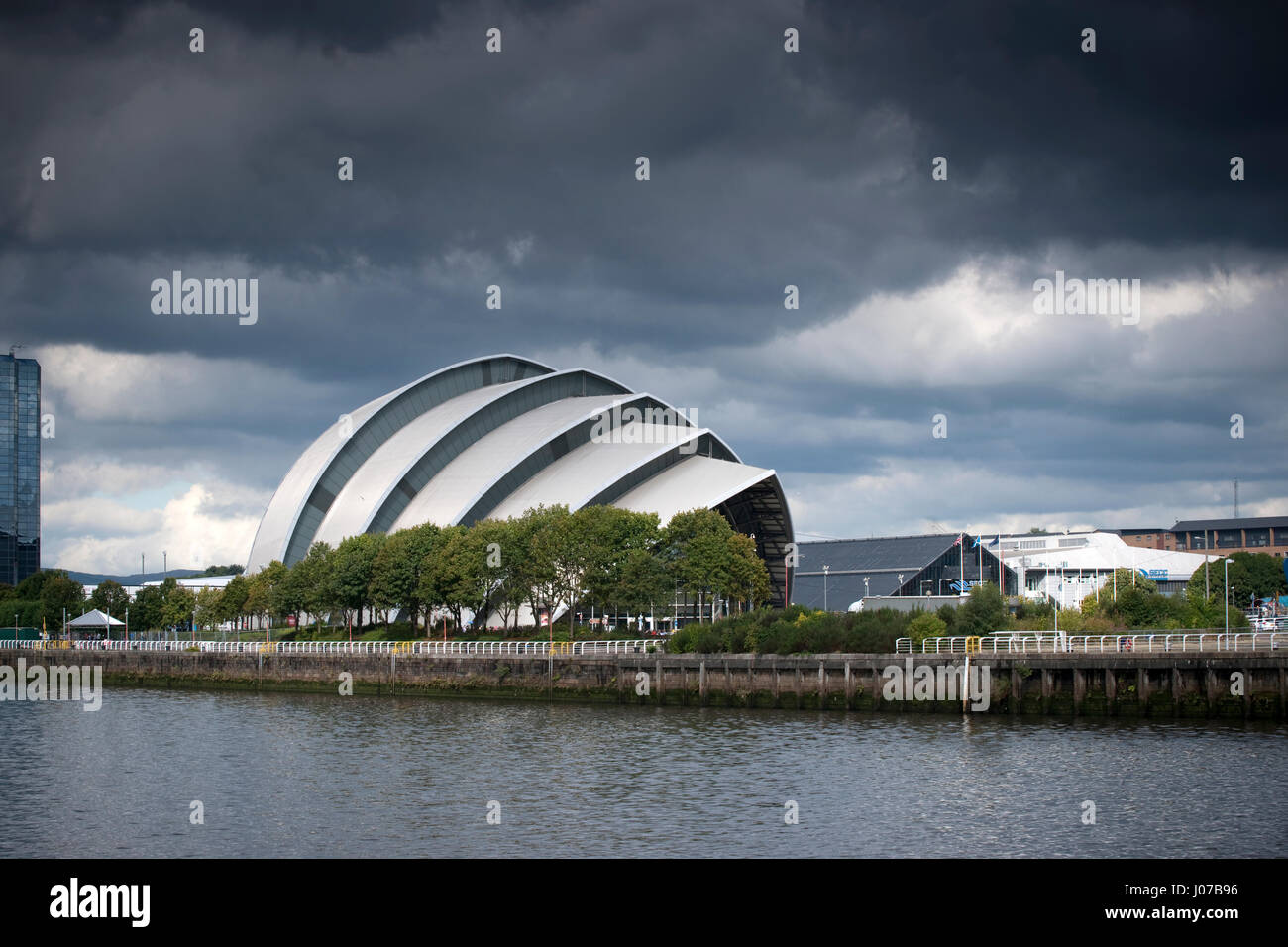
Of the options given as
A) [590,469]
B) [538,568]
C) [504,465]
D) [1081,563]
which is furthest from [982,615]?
[1081,563]

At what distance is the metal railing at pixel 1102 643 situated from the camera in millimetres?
42656

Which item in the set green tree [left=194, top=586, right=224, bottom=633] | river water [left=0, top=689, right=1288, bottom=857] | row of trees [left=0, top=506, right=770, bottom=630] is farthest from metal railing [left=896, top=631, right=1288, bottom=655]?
green tree [left=194, top=586, right=224, bottom=633]

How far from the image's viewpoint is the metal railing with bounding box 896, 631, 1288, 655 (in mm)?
42656

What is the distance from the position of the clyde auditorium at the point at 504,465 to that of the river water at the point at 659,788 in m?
33.3

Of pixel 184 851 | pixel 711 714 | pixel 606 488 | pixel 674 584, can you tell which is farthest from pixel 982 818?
pixel 606 488

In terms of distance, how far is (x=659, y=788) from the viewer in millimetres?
30750

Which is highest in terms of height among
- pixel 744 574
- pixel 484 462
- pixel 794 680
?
pixel 484 462

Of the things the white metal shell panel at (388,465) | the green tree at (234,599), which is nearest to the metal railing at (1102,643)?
the white metal shell panel at (388,465)

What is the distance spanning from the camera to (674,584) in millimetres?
67000

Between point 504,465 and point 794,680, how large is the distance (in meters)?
36.8

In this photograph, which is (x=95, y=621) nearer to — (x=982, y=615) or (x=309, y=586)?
(x=309, y=586)

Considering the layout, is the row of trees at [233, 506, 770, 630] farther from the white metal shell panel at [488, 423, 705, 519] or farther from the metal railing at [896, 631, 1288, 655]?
the metal railing at [896, 631, 1288, 655]

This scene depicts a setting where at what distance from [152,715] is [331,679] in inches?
466
